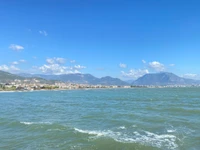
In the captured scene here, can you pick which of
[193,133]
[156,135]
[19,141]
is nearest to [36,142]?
[19,141]

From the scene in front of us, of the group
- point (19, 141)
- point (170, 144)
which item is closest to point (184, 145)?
point (170, 144)

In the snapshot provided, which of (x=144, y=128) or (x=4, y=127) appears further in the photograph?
(x=4, y=127)

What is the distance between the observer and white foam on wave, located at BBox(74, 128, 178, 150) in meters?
22.8

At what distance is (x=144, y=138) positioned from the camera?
25000mm

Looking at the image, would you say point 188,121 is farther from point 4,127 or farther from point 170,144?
point 4,127

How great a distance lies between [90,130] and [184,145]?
11238 millimetres

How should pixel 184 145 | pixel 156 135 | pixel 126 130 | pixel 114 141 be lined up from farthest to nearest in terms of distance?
1. pixel 126 130
2. pixel 156 135
3. pixel 114 141
4. pixel 184 145

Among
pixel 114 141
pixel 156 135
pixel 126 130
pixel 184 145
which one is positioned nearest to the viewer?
pixel 184 145

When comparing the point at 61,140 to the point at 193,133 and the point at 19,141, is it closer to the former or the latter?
the point at 19,141

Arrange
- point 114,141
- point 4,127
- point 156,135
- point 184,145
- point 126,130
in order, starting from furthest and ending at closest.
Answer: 1. point 4,127
2. point 126,130
3. point 156,135
4. point 114,141
5. point 184,145

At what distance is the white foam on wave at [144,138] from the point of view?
22.8 m

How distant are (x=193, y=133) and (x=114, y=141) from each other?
919 cm

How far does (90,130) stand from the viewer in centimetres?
2972

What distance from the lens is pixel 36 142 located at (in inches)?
968
